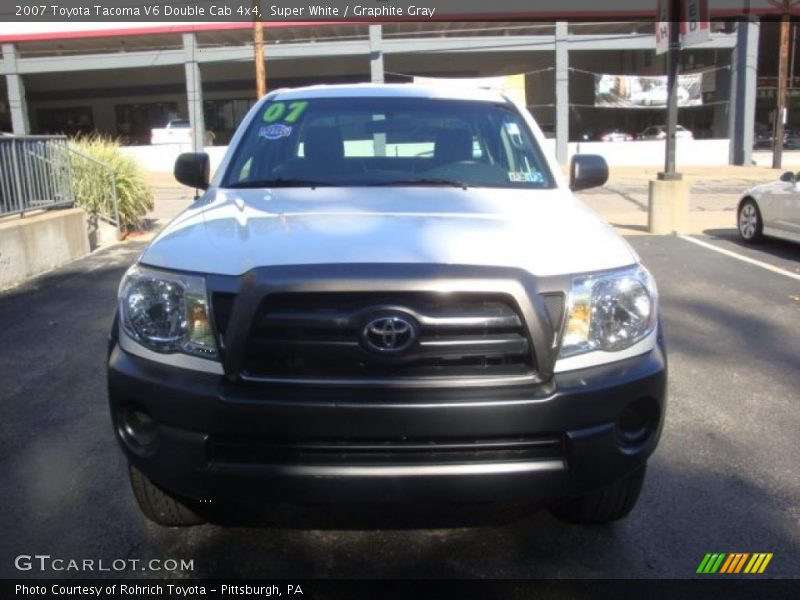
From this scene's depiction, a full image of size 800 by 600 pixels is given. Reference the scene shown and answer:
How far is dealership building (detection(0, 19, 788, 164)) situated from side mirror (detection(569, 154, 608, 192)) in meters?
23.9

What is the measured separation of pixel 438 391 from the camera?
7.91ft

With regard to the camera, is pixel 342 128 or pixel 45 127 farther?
pixel 45 127

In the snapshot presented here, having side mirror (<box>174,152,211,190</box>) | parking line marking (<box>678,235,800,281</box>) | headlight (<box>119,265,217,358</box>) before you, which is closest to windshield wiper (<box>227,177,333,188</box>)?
side mirror (<box>174,152,211,190</box>)

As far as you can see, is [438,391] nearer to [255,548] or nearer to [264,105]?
[255,548]

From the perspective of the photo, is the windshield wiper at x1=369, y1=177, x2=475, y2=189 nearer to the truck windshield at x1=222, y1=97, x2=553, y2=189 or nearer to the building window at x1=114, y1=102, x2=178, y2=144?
the truck windshield at x1=222, y1=97, x2=553, y2=189

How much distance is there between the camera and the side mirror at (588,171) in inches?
169

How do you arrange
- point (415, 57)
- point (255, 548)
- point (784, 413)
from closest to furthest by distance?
point (255, 548) → point (784, 413) → point (415, 57)

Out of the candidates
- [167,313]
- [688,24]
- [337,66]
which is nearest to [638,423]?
[167,313]

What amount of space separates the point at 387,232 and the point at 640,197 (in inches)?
651

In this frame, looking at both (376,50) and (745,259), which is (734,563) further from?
(376,50)

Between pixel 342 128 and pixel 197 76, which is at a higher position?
pixel 197 76

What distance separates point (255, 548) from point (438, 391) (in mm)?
1123

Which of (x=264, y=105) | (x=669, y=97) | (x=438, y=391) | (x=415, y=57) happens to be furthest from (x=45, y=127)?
(x=438, y=391)

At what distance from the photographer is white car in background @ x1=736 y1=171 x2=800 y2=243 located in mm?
9086
